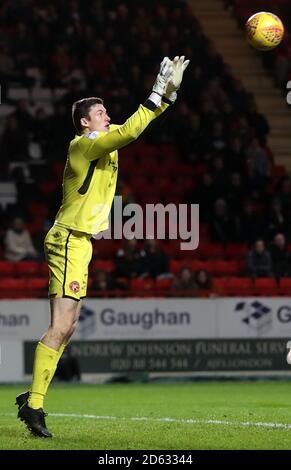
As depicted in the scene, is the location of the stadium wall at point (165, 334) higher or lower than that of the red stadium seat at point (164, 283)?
lower

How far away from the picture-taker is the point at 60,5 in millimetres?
23281

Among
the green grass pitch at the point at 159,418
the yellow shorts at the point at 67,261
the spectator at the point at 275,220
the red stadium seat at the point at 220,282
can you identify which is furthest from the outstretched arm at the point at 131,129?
the spectator at the point at 275,220

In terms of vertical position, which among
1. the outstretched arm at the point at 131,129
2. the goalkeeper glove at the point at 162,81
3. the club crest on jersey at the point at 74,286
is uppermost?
the goalkeeper glove at the point at 162,81

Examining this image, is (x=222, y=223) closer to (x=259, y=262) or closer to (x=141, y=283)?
(x=259, y=262)

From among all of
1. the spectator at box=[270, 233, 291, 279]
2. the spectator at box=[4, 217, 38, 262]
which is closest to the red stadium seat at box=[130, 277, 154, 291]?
the spectator at box=[4, 217, 38, 262]

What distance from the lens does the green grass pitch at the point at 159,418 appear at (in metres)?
7.96

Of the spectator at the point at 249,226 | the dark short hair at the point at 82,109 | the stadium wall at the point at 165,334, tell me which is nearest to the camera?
the dark short hair at the point at 82,109

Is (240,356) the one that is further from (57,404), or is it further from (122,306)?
(57,404)

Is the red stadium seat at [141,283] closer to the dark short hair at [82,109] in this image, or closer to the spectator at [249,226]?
the spectator at [249,226]

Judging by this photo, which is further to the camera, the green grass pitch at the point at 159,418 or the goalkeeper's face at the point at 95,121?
the goalkeeper's face at the point at 95,121

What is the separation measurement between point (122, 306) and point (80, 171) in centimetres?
839

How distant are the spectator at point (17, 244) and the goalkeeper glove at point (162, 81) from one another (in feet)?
34.2

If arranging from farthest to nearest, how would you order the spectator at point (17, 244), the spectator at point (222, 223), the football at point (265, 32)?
the spectator at point (222, 223) → the spectator at point (17, 244) → the football at point (265, 32)

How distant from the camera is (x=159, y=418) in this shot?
9.95 meters
